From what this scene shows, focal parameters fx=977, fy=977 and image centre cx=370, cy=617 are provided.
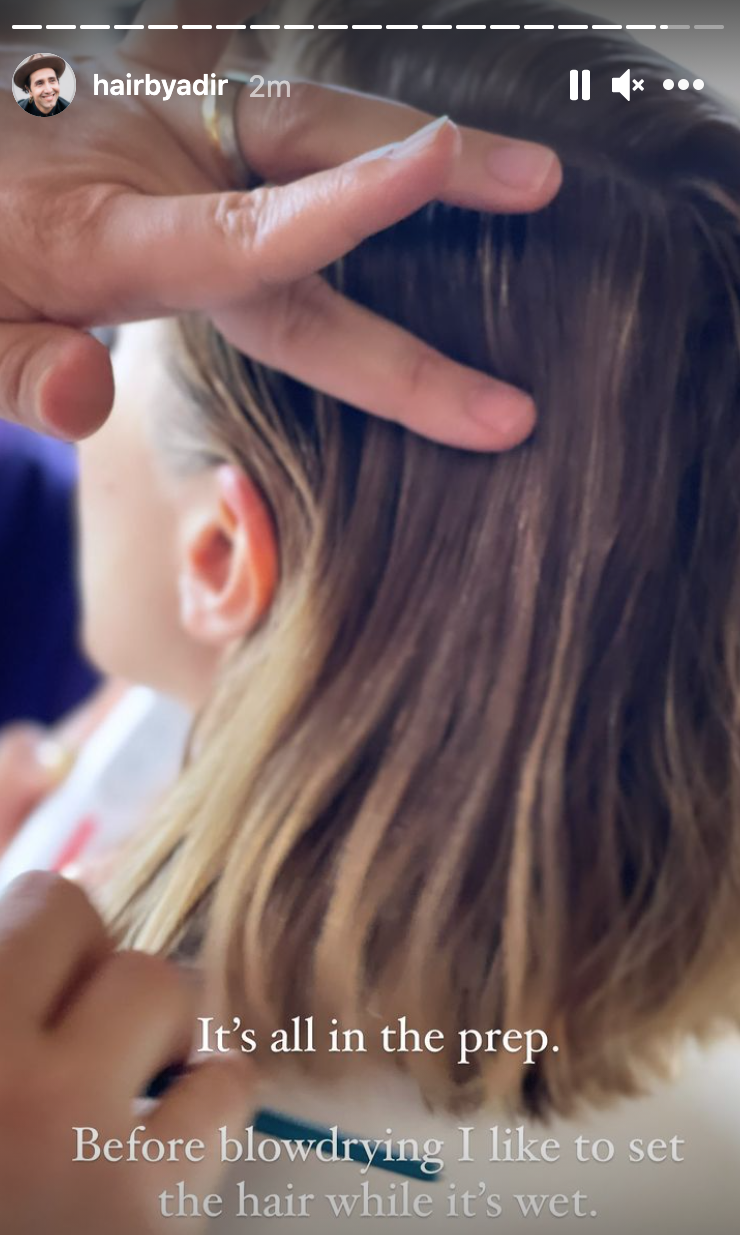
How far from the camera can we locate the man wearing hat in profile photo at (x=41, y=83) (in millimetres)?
343

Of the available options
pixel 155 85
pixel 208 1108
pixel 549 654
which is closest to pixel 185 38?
pixel 155 85

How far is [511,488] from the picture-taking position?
34 centimetres

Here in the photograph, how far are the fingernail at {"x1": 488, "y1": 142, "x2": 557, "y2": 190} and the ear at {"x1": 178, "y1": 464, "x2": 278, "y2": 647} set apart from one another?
14 centimetres

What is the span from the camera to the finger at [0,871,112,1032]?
0.30 m

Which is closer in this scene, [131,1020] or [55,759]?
[131,1020]

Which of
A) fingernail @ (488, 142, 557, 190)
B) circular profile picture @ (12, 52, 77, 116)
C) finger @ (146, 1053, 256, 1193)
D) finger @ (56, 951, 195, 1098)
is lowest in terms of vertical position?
finger @ (146, 1053, 256, 1193)

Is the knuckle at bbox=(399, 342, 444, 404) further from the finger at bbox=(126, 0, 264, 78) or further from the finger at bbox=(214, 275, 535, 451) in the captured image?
the finger at bbox=(126, 0, 264, 78)

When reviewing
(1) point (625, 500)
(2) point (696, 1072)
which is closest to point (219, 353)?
(1) point (625, 500)

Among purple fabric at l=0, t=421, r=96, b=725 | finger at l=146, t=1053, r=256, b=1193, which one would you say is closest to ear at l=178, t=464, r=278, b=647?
purple fabric at l=0, t=421, r=96, b=725

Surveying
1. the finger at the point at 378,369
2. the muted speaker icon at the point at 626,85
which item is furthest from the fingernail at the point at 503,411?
the muted speaker icon at the point at 626,85

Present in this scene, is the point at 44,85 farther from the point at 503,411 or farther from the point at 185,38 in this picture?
the point at 503,411

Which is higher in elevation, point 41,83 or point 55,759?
point 41,83

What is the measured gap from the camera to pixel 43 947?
314mm

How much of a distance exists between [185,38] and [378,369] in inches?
5.4
